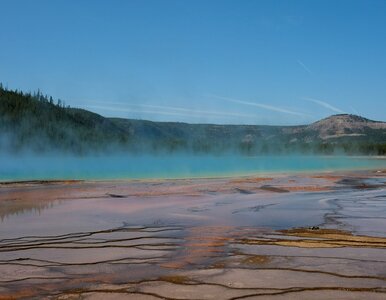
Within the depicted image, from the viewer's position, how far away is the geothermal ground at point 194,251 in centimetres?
701

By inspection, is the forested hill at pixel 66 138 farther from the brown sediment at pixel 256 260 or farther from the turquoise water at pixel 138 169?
the brown sediment at pixel 256 260

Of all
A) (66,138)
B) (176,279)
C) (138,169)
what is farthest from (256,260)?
(66,138)

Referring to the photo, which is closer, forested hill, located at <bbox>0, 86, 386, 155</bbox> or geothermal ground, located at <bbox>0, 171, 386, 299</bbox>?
geothermal ground, located at <bbox>0, 171, 386, 299</bbox>

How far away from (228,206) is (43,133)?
9691 cm

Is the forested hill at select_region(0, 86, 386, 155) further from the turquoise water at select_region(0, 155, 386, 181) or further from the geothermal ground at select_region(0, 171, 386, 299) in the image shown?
the geothermal ground at select_region(0, 171, 386, 299)

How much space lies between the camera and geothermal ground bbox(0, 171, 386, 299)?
7.01m

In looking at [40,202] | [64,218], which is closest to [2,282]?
[64,218]

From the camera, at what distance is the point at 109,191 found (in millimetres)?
24812

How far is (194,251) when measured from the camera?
961 cm

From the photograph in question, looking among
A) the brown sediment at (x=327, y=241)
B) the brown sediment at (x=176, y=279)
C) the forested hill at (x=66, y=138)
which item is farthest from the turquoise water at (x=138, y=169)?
the forested hill at (x=66, y=138)

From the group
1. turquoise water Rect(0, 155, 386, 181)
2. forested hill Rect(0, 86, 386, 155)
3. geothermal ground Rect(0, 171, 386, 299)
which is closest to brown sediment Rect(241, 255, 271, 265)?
geothermal ground Rect(0, 171, 386, 299)

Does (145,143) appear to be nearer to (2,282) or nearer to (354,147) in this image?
(354,147)

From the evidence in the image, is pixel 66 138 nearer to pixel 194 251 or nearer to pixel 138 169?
pixel 138 169

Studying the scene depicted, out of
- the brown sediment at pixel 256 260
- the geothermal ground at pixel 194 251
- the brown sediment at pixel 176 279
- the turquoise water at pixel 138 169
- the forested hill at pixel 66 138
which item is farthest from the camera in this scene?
the forested hill at pixel 66 138
